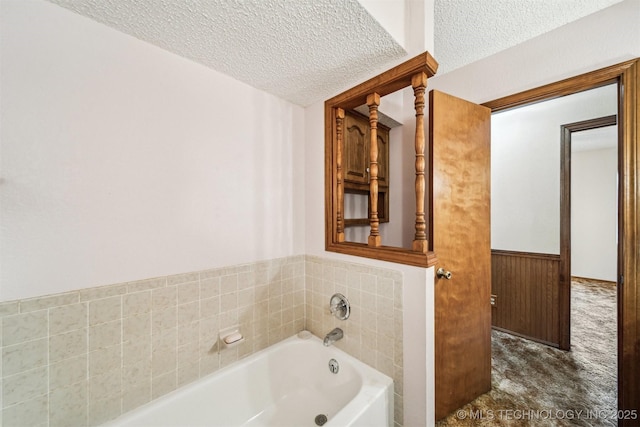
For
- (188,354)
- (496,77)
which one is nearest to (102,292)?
(188,354)

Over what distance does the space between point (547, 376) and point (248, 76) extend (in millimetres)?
3031

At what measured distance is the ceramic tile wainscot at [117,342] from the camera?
0.81 metres

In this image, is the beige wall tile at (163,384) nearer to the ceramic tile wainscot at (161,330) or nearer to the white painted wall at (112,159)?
the ceramic tile wainscot at (161,330)

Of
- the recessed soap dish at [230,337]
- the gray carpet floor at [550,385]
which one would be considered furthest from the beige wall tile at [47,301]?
the gray carpet floor at [550,385]

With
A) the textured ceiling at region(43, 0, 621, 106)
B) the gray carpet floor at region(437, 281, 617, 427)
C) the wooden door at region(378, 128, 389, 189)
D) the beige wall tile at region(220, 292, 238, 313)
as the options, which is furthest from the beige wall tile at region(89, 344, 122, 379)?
the wooden door at region(378, 128, 389, 189)

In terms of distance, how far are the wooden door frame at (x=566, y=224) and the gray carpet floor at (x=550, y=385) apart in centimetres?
23

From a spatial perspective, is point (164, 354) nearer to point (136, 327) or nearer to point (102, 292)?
point (136, 327)

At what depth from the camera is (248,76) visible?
1.32 m

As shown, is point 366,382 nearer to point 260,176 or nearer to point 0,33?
point 260,176

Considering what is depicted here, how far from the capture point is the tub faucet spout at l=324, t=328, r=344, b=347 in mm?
1342

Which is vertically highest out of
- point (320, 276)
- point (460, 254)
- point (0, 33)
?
point (0, 33)

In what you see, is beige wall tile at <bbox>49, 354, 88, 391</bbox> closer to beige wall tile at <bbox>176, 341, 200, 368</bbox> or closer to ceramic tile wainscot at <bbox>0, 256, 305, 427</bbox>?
ceramic tile wainscot at <bbox>0, 256, 305, 427</bbox>

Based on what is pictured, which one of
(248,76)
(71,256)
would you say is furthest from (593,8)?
(71,256)

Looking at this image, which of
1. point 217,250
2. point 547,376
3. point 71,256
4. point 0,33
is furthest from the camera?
point 547,376
